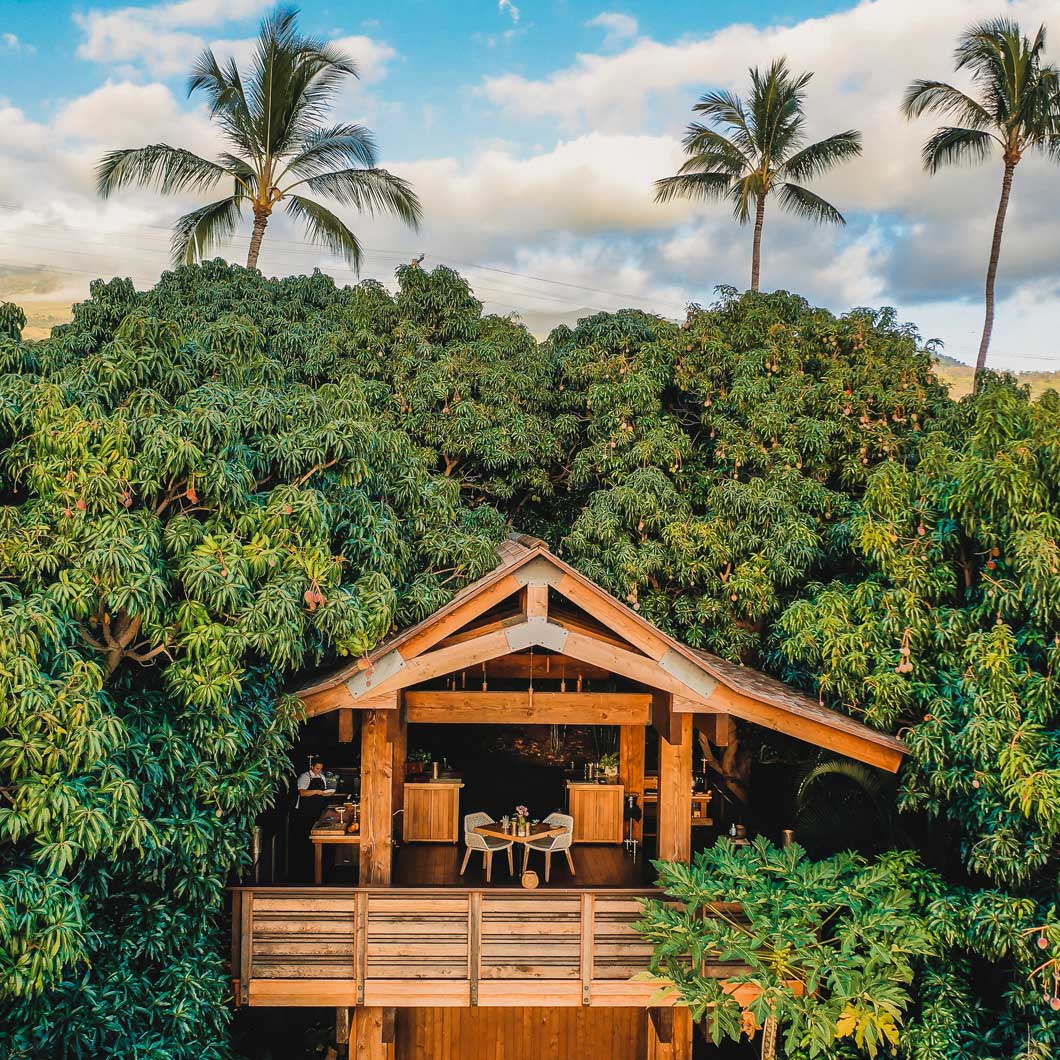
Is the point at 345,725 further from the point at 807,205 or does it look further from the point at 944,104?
the point at 944,104

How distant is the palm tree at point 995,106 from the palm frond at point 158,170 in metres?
16.8

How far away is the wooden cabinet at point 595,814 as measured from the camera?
1170 cm

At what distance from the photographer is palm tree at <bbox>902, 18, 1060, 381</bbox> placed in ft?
57.7

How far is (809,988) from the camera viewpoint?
734cm

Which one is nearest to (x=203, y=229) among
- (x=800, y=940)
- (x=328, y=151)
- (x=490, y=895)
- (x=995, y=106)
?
(x=328, y=151)

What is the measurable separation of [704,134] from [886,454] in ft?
41.6

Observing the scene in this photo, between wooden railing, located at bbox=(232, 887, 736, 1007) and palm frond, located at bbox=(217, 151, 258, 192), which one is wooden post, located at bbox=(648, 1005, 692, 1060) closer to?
wooden railing, located at bbox=(232, 887, 736, 1007)

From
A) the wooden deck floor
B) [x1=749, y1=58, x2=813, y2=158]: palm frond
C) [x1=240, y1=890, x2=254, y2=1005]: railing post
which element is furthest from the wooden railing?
[x1=749, y1=58, x2=813, y2=158]: palm frond

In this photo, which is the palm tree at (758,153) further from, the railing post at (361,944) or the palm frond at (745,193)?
the railing post at (361,944)

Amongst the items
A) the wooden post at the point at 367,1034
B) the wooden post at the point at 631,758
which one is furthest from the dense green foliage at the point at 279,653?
the wooden post at the point at 631,758

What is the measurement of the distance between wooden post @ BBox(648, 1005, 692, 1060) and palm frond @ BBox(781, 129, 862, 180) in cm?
1930

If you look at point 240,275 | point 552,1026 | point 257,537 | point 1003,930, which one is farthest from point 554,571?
point 240,275

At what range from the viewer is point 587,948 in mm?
8508

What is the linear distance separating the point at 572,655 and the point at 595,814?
15.2ft
